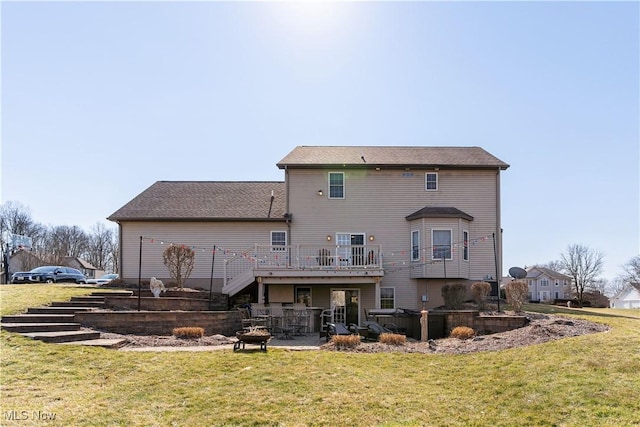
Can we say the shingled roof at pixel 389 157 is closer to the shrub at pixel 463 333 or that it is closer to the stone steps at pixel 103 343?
the shrub at pixel 463 333

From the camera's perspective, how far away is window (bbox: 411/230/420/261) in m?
20.7

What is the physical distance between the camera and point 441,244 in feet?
67.1

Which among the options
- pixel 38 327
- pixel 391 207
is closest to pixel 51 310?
pixel 38 327

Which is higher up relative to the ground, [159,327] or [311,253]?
[311,253]

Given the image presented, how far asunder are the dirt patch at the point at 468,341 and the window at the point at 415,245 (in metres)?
7.91

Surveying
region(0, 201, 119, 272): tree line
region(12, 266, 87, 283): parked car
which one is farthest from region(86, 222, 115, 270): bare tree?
region(12, 266, 87, 283): parked car

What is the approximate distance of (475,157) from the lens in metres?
22.3

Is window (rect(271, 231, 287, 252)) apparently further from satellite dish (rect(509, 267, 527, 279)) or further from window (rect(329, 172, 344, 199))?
satellite dish (rect(509, 267, 527, 279))

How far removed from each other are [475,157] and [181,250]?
1278 cm

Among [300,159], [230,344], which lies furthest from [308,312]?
[300,159]

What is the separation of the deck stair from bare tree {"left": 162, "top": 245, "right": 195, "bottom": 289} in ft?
16.5

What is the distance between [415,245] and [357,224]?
249 cm

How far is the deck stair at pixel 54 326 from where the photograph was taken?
11055mm

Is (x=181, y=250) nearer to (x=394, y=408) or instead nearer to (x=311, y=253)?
(x=311, y=253)
